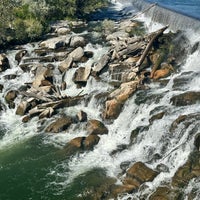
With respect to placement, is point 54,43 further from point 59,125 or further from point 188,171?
point 188,171

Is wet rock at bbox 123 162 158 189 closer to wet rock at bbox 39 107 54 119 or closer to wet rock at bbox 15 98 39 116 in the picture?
wet rock at bbox 39 107 54 119

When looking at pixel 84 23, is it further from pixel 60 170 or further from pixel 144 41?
pixel 60 170

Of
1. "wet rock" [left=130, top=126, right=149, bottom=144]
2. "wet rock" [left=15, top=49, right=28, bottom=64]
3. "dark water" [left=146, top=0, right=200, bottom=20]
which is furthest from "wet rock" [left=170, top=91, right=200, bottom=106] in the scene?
"dark water" [left=146, top=0, right=200, bottom=20]

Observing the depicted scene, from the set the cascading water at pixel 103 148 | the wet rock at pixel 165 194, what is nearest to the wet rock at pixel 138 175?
the cascading water at pixel 103 148

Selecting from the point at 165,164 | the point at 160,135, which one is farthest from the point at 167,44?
the point at 165,164

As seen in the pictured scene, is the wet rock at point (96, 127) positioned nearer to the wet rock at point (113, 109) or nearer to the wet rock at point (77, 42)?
the wet rock at point (113, 109)

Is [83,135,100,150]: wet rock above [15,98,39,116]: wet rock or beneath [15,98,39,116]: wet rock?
above
